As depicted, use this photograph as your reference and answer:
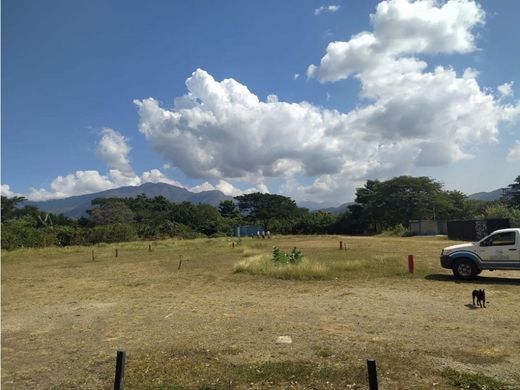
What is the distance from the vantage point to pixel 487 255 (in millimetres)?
15133

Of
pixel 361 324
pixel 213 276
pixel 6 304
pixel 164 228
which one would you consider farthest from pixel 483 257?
pixel 164 228

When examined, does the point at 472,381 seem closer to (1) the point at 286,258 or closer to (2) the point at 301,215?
(1) the point at 286,258

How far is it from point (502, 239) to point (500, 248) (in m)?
0.33

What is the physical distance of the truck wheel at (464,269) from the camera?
50.4 ft

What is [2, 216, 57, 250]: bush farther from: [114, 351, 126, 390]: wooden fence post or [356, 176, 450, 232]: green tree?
[356, 176, 450, 232]: green tree

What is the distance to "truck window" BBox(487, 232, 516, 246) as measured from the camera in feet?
48.8

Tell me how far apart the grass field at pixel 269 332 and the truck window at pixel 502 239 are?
129 centimetres

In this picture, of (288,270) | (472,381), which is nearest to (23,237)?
(288,270)

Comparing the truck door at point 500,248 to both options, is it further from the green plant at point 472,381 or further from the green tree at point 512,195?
the green tree at point 512,195

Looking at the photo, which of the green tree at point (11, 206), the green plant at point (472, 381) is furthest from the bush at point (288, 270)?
the green tree at point (11, 206)

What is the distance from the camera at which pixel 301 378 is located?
626 cm

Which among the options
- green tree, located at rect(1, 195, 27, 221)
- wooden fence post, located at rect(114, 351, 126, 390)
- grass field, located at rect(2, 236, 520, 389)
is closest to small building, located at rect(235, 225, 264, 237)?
green tree, located at rect(1, 195, 27, 221)

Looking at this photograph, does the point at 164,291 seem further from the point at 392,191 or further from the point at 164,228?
the point at 392,191

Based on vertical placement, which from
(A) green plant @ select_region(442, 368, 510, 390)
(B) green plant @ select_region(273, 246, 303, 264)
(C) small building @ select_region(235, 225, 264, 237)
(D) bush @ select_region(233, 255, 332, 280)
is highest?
(C) small building @ select_region(235, 225, 264, 237)
